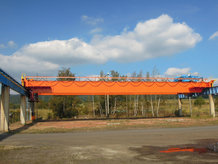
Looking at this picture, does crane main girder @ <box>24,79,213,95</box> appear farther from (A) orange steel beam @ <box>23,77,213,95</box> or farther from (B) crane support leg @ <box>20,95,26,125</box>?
(B) crane support leg @ <box>20,95,26,125</box>

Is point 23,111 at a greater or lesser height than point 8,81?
lesser

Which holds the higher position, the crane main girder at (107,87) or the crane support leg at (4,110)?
the crane main girder at (107,87)

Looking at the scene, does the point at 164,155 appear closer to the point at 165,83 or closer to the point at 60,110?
the point at 165,83

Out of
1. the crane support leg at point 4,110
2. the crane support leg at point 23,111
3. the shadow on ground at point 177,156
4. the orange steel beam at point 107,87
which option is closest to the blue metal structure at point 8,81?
the crane support leg at point 4,110

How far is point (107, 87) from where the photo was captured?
80.4 feet

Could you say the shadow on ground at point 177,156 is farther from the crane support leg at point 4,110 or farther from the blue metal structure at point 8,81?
the crane support leg at point 4,110

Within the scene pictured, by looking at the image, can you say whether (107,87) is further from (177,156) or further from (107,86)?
(177,156)

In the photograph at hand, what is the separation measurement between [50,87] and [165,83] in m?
15.2

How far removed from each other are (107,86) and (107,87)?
13 cm

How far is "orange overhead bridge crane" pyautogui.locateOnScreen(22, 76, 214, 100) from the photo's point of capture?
23500 millimetres

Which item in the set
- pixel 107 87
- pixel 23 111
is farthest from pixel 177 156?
pixel 23 111

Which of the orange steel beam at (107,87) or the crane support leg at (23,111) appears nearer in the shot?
the crane support leg at (23,111)

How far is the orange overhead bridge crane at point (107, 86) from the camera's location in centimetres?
2350

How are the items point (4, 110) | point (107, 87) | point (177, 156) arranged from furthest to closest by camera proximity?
point (107, 87) → point (4, 110) → point (177, 156)
